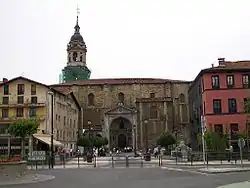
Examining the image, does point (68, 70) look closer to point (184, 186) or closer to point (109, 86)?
point (109, 86)

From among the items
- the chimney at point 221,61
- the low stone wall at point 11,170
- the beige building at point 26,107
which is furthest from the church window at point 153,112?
the low stone wall at point 11,170

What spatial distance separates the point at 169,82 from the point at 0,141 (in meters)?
42.7

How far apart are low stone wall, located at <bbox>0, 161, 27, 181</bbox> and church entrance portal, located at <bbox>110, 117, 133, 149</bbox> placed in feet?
206

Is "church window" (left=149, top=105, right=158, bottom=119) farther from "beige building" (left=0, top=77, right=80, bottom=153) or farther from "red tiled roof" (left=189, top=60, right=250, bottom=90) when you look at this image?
"red tiled roof" (left=189, top=60, right=250, bottom=90)

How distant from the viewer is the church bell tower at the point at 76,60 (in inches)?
3784

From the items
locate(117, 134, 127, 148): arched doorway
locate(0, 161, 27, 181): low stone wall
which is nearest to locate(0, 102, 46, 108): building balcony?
locate(117, 134, 127, 148): arched doorway

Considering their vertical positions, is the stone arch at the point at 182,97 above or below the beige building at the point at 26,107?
above

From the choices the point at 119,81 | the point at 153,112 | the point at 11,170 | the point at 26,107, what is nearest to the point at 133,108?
the point at 153,112

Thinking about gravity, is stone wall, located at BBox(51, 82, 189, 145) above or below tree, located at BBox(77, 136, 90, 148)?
above

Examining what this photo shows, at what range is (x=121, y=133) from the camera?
86000 millimetres

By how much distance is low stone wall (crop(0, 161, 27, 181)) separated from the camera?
20.8 meters

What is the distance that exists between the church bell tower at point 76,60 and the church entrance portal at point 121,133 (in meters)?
18.7

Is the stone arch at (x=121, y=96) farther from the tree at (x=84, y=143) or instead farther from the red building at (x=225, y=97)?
the red building at (x=225, y=97)

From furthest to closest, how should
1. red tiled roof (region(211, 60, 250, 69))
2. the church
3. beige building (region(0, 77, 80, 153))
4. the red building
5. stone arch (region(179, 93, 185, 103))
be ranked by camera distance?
stone arch (region(179, 93, 185, 103)) < the church < beige building (region(0, 77, 80, 153)) < red tiled roof (region(211, 60, 250, 69)) < the red building
